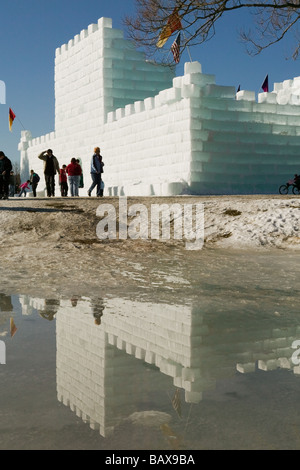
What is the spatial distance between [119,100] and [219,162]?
9573 millimetres

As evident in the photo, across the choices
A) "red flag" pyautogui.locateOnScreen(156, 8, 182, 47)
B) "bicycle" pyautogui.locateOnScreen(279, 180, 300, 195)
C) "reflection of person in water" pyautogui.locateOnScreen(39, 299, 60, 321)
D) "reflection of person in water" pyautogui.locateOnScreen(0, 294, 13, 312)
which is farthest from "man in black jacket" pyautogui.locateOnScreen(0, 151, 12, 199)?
"bicycle" pyautogui.locateOnScreen(279, 180, 300, 195)

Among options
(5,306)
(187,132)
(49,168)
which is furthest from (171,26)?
(5,306)

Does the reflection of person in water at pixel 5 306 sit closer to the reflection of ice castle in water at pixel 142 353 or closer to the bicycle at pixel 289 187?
the reflection of ice castle in water at pixel 142 353

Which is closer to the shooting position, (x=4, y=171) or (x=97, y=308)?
(x=97, y=308)

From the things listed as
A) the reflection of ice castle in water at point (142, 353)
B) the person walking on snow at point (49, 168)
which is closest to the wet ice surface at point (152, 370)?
the reflection of ice castle in water at point (142, 353)

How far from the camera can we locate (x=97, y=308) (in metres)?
4.98

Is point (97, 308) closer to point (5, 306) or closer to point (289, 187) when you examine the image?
point (5, 306)

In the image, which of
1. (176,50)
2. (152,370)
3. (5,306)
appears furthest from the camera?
(176,50)

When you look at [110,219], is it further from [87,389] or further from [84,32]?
[84,32]

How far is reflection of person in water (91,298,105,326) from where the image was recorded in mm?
4566

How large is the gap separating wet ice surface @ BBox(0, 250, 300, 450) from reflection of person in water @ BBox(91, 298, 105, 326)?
0.02m

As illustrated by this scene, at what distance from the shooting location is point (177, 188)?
2147 centimetres

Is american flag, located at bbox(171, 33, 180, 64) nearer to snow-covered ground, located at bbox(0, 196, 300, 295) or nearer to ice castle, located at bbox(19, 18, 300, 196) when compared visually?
ice castle, located at bbox(19, 18, 300, 196)

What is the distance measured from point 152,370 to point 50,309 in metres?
1.89
